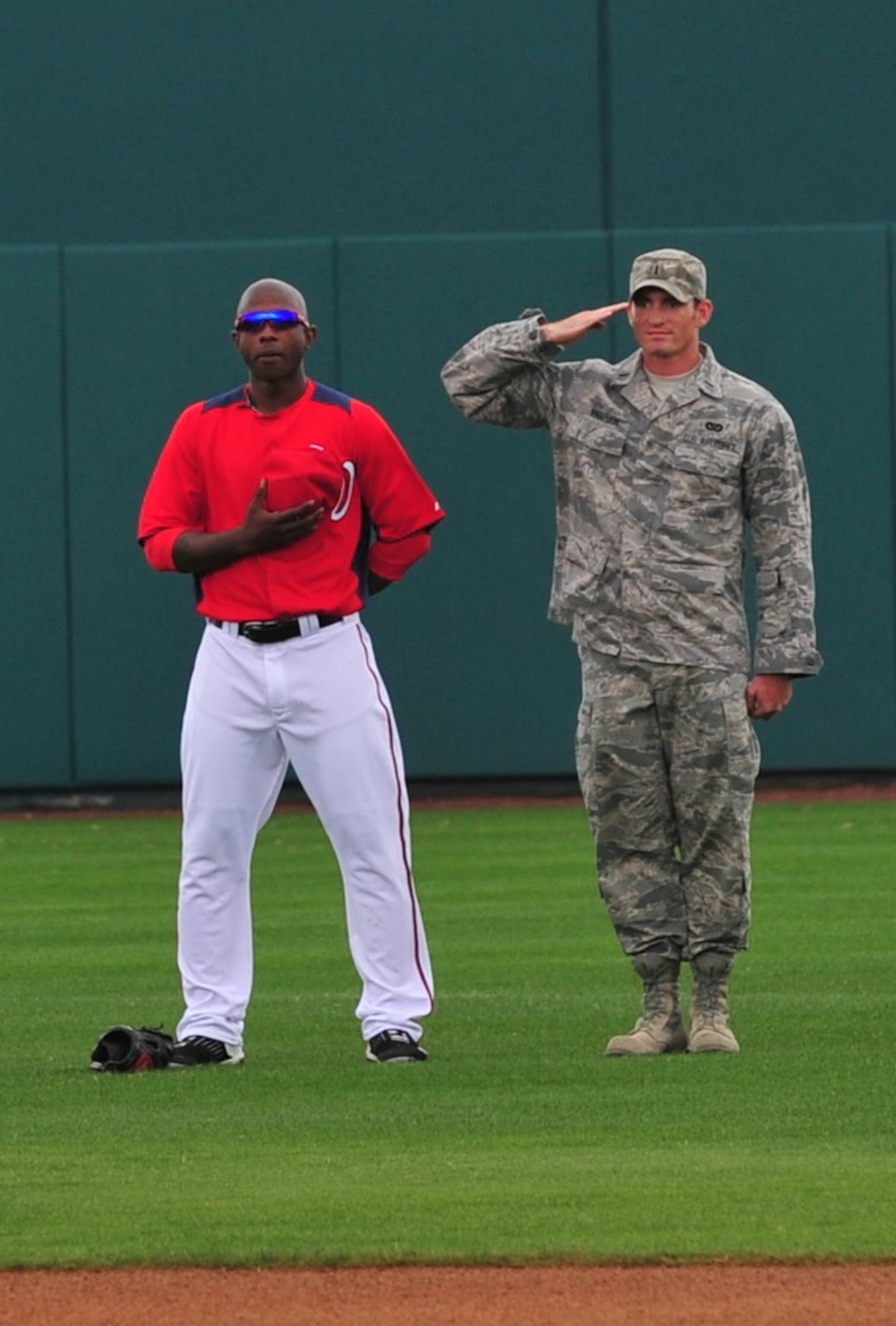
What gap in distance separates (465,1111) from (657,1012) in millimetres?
1000

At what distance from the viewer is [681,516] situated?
7422mm

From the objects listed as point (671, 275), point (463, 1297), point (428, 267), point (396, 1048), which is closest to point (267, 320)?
point (671, 275)

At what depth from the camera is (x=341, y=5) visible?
17.7 metres

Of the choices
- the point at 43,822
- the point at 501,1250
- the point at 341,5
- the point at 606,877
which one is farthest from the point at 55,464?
the point at 501,1250

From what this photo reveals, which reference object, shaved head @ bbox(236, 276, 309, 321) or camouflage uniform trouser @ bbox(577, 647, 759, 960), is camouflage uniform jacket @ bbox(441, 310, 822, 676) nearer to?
camouflage uniform trouser @ bbox(577, 647, 759, 960)

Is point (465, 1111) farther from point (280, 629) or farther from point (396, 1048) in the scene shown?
point (280, 629)

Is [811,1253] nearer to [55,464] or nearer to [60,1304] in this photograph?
[60,1304]

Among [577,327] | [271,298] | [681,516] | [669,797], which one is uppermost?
[271,298]

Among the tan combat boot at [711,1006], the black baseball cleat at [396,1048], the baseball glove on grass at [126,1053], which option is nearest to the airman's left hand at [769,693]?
the tan combat boot at [711,1006]

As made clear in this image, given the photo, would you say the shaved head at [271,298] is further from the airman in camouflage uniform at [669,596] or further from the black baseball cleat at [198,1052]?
the black baseball cleat at [198,1052]

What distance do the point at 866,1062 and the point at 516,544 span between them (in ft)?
33.2

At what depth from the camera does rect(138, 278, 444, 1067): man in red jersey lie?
294 inches

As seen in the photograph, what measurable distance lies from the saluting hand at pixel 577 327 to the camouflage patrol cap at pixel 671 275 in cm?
10

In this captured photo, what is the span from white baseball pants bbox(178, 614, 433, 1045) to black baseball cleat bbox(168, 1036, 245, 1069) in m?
0.03
